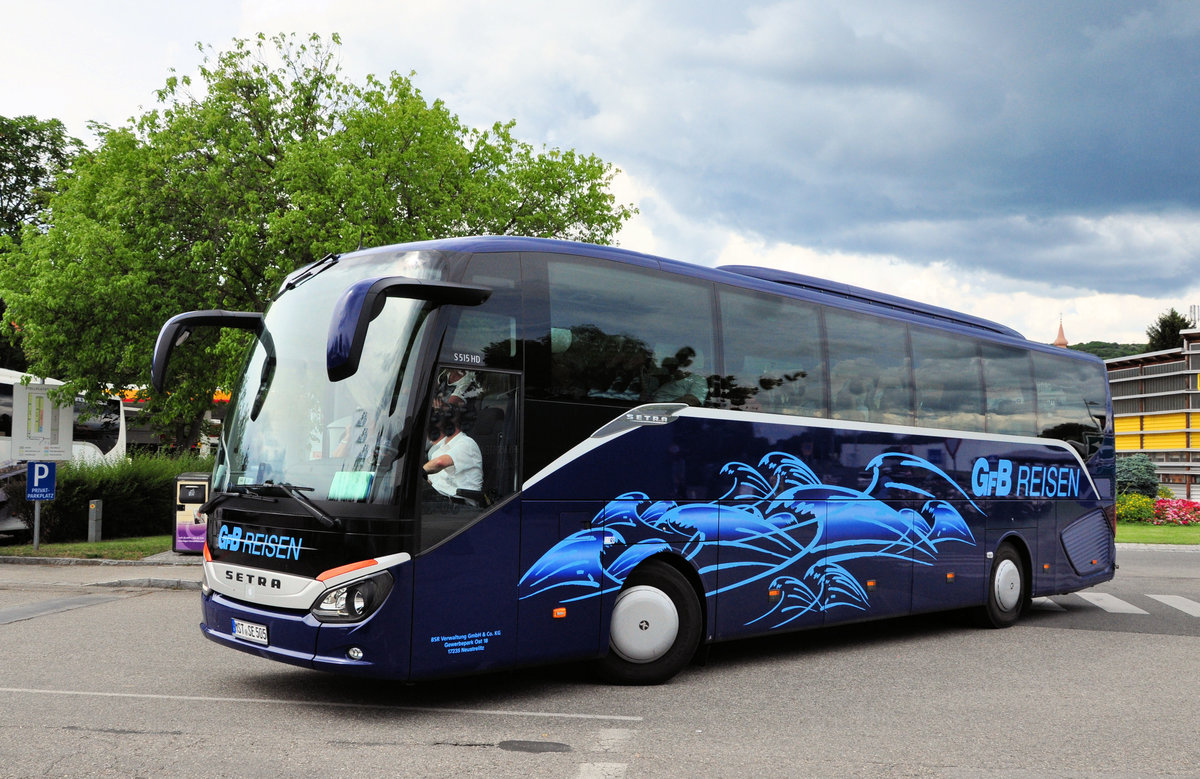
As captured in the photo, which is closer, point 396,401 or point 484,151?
point 396,401

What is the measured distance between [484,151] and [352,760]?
2571 cm

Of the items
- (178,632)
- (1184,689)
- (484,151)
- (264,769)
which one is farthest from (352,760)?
(484,151)

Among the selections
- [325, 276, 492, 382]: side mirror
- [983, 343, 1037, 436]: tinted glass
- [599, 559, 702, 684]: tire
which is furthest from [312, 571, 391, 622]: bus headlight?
[983, 343, 1037, 436]: tinted glass

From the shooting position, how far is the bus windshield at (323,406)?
6.79m

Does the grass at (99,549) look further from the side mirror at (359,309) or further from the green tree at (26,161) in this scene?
the green tree at (26,161)

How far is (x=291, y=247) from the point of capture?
1019 inches

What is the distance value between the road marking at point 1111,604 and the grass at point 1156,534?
37.6 feet

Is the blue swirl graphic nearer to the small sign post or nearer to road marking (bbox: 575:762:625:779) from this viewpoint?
road marking (bbox: 575:762:625:779)

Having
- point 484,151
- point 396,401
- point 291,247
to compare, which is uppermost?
point 484,151

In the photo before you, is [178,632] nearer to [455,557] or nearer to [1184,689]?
[455,557]

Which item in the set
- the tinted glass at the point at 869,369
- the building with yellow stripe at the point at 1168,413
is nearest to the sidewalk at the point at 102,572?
the tinted glass at the point at 869,369

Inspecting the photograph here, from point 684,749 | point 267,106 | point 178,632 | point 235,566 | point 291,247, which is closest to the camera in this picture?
point 684,749

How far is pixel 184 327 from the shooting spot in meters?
8.04

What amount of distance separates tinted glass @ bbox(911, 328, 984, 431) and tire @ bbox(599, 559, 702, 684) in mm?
3851
